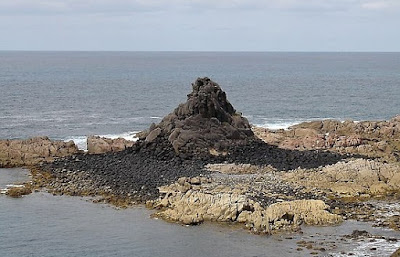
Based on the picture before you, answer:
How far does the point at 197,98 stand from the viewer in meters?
68.7

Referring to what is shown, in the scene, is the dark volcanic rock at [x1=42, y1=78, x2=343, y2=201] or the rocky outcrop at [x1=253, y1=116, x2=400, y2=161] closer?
the dark volcanic rock at [x1=42, y1=78, x2=343, y2=201]

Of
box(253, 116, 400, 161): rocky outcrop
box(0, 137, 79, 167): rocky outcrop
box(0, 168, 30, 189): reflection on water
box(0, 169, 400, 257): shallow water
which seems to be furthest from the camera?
box(253, 116, 400, 161): rocky outcrop

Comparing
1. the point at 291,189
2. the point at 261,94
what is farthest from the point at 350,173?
the point at 261,94

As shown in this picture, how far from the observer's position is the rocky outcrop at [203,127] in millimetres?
64750

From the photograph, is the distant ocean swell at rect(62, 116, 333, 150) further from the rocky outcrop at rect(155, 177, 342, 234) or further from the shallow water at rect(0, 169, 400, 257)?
the rocky outcrop at rect(155, 177, 342, 234)

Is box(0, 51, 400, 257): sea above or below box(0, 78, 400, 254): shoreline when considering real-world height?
below

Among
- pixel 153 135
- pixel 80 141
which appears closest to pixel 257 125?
pixel 80 141

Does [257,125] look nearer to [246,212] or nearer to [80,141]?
[80,141]

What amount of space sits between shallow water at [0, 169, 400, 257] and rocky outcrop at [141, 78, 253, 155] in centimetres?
1671

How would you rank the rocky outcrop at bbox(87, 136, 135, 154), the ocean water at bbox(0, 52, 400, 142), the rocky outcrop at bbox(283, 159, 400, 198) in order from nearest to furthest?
the rocky outcrop at bbox(283, 159, 400, 198) < the rocky outcrop at bbox(87, 136, 135, 154) < the ocean water at bbox(0, 52, 400, 142)

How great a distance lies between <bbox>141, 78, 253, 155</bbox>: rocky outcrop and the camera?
64.8 m

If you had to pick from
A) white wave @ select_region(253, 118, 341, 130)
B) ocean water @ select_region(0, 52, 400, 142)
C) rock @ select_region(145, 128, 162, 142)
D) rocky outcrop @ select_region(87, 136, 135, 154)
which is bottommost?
ocean water @ select_region(0, 52, 400, 142)

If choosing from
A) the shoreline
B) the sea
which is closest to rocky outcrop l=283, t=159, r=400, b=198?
the shoreline

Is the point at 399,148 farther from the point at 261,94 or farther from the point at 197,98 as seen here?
the point at 261,94
